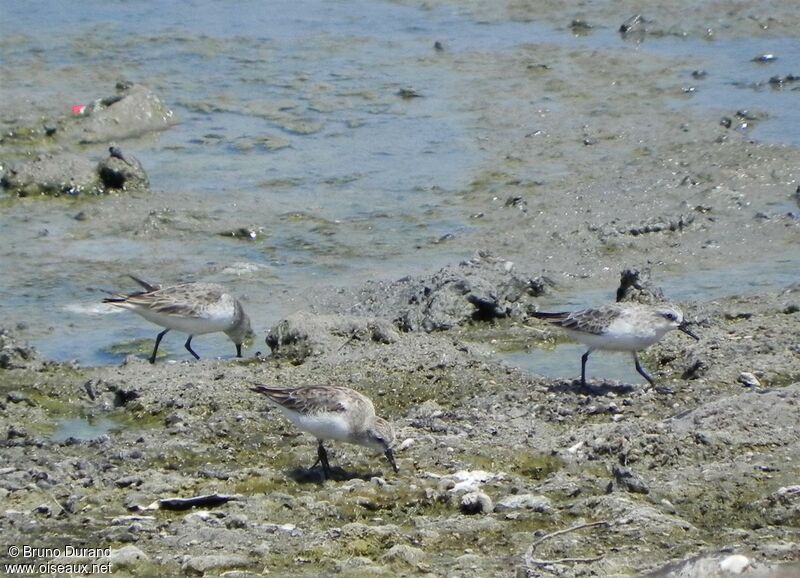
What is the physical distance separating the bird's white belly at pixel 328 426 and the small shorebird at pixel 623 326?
7.21 ft

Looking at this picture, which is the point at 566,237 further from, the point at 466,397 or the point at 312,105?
the point at 312,105

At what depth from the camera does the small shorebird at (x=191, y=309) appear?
452 inches

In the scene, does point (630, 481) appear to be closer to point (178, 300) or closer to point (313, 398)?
point (313, 398)

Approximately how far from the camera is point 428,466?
880 cm

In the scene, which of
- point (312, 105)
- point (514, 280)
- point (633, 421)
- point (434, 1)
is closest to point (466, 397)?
point (633, 421)

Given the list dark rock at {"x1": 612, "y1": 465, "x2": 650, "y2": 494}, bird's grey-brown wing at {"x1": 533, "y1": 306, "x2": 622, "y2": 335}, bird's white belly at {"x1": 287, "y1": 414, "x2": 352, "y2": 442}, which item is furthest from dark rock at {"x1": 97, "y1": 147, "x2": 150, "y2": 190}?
dark rock at {"x1": 612, "y1": 465, "x2": 650, "y2": 494}

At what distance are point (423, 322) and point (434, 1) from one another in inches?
490

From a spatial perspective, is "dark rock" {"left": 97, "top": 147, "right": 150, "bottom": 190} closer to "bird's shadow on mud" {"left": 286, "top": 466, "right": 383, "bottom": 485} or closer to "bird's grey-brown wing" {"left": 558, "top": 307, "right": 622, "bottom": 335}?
"bird's grey-brown wing" {"left": 558, "top": 307, "right": 622, "bottom": 335}

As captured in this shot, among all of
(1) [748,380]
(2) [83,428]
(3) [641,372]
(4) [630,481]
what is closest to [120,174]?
(2) [83,428]

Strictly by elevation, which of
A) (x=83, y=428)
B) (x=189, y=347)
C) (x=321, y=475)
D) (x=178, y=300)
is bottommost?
(x=189, y=347)

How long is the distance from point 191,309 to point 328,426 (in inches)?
124

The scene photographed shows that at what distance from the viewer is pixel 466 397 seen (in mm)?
10234

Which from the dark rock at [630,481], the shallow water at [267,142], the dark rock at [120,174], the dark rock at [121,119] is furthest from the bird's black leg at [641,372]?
the dark rock at [121,119]

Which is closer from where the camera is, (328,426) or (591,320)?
(328,426)
